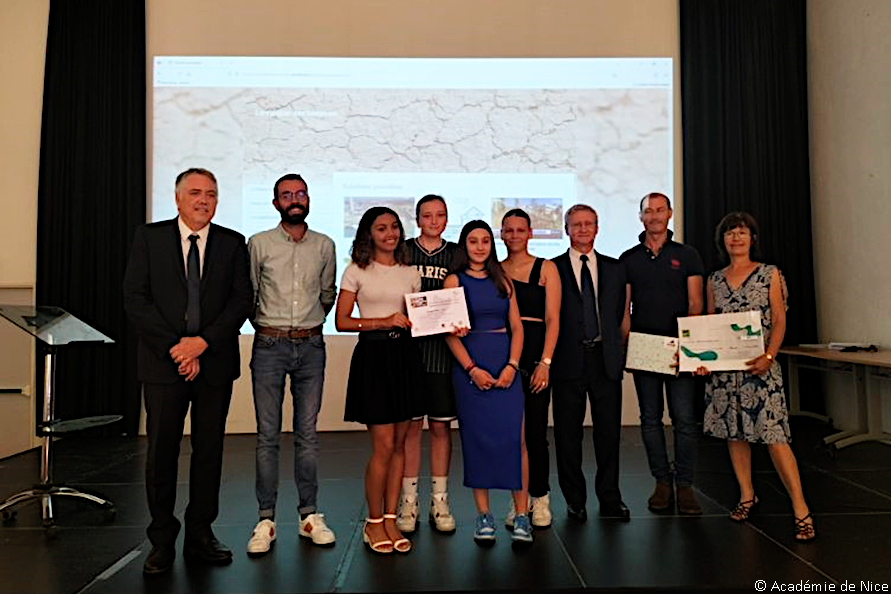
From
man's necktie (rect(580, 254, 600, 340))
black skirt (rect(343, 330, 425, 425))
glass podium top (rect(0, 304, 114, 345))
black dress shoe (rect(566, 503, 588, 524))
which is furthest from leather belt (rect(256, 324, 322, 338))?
black dress shoe (rect(566, 503, 588, 524))

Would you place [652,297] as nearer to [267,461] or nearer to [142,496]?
[267,461]

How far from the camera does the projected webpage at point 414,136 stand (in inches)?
240

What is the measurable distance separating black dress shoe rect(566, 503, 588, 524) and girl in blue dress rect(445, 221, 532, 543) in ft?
1.46

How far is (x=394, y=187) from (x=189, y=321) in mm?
3588

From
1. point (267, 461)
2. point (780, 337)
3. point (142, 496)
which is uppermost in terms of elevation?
point (780, 337)

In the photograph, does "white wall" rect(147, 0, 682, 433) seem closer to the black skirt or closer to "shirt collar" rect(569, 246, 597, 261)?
"shirt collar" rect(569, 246, 597, 261)

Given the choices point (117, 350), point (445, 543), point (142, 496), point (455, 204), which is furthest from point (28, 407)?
point (445, 543)

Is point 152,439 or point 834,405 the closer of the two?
point 152,439

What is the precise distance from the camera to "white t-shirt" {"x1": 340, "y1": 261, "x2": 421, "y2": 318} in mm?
2934

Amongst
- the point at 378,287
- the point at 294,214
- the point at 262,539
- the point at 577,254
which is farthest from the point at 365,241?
the point at 262,539

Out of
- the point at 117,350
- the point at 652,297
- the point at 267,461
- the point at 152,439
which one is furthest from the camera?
the point at 117,350

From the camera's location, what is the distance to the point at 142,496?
4.04 metres

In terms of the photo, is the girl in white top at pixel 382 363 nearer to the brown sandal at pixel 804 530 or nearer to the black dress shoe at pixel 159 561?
the black dress shoe at pixel 159 561

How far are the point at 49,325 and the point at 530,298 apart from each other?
244 cm
